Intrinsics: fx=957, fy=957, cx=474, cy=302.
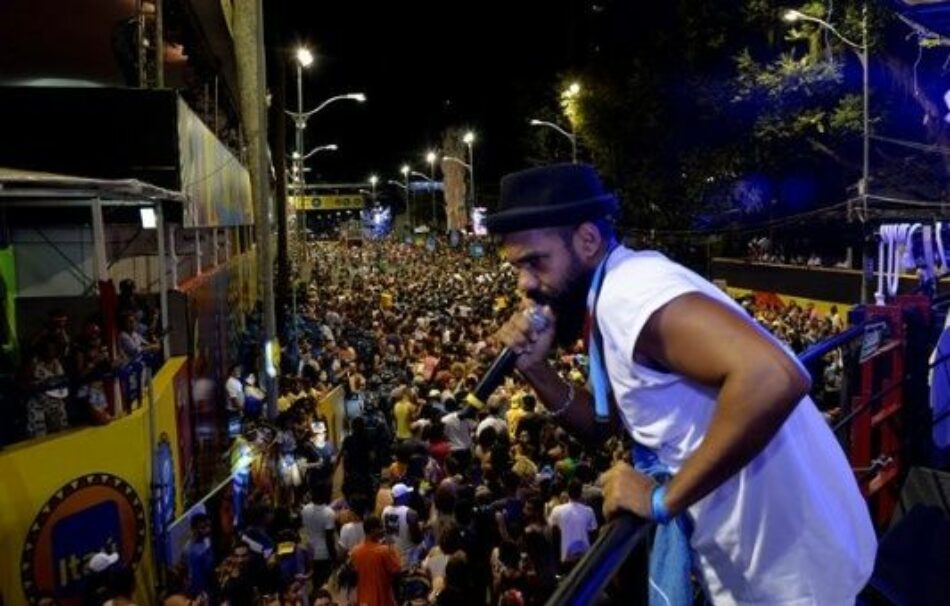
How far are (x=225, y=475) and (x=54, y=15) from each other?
766 cm

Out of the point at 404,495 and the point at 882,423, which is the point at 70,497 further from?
the point at 882,423

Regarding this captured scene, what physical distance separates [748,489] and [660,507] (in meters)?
0.22

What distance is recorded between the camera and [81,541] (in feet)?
24.5

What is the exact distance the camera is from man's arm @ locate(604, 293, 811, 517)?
186cm

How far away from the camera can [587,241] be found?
224 cm

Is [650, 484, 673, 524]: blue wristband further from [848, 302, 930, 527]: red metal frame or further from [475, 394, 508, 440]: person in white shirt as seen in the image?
[475, 394, 508, 440]: person in white shirt

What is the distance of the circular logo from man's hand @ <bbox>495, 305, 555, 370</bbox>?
5663 mm

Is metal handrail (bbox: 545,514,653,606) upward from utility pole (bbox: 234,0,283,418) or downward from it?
downward

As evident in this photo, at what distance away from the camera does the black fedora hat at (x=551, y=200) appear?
7.18ft

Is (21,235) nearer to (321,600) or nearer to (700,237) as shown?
(321,600)

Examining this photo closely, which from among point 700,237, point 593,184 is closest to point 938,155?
point 700,237

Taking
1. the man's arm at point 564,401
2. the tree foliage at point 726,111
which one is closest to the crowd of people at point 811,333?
the tree foliage at point 726,111

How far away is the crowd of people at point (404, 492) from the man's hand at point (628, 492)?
0.76 metres

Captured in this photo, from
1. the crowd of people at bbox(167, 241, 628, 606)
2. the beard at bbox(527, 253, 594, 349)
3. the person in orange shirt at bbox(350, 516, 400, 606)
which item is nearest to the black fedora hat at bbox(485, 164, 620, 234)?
the beard at bbox(527, 253, 594, 349)
